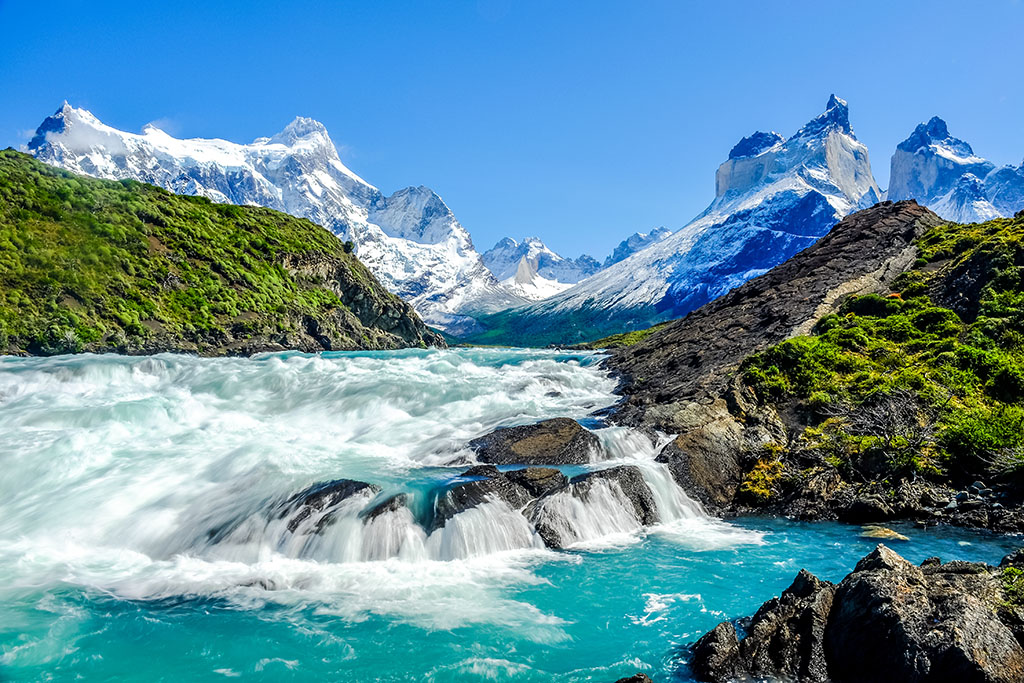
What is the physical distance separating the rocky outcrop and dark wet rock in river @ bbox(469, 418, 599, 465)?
1031 cm

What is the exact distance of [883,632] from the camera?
25.3ft

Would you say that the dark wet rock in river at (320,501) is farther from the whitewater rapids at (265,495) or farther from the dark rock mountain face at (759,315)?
the dark rock mountain face at (759,315)

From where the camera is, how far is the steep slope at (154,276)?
38531 mm

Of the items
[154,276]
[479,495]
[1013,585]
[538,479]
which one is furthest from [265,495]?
[154,276]

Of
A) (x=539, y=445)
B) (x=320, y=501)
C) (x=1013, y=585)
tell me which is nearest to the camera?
(x=1013, y=585)

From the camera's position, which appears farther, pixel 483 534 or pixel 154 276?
pixel 154 276

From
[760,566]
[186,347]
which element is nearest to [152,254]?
[186,347]

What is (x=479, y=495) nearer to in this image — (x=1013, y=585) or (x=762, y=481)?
(x=762, y=481)

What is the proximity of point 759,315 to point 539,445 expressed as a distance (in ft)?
77.2

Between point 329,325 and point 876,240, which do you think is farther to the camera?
point 329,325

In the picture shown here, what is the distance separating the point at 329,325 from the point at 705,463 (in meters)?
52.5

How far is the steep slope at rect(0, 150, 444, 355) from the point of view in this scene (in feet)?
126

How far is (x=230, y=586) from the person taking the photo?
40.1 feet

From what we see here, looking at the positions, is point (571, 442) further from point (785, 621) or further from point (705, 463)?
point (785, 621)
